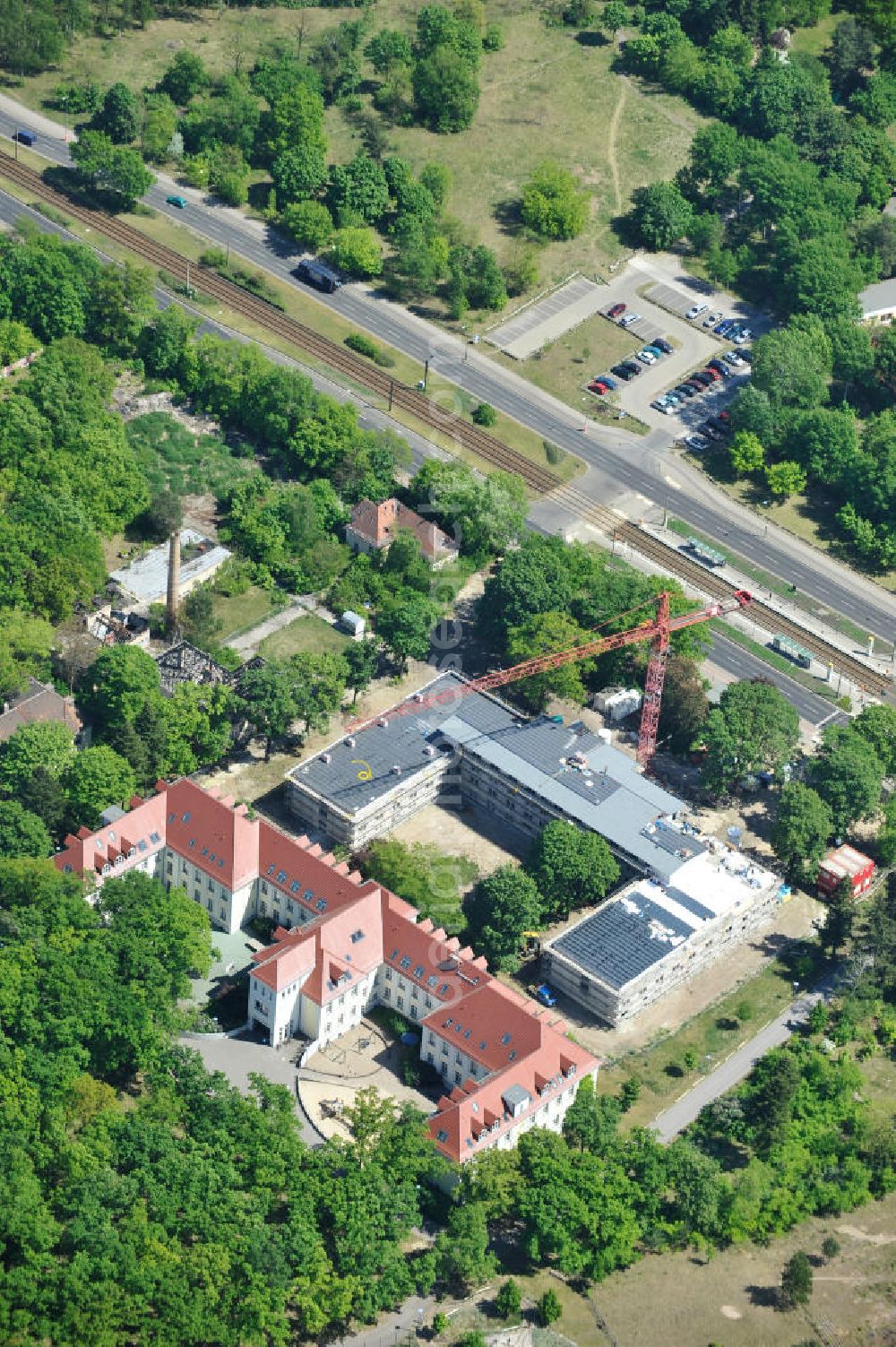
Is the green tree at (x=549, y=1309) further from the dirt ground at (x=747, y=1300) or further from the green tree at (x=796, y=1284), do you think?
the green tree at (x=796, y=1284)

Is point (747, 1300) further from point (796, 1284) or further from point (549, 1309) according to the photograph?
point (549, 1309)

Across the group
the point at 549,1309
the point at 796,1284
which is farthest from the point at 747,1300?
the point at 549,1309

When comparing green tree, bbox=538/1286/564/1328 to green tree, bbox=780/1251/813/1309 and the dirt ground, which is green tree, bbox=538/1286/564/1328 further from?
green tree, bbox=780/1251/813/1309

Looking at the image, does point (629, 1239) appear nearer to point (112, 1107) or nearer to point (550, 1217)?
point (550, 1217)

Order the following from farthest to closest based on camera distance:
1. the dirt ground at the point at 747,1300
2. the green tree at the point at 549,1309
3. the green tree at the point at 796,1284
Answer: the green tree at the point at 796,1284 → the dirt ground at the point at 747,1300 → the green tree at the point at 549,1309

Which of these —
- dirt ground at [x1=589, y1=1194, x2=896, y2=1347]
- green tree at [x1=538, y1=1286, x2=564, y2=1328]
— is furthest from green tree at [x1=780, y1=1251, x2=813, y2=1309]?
green tree at [x1=538, y1=1286, x2=564, y2=1328]

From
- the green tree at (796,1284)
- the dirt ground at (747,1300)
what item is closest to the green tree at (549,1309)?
the dirt ground at (747,1300)
